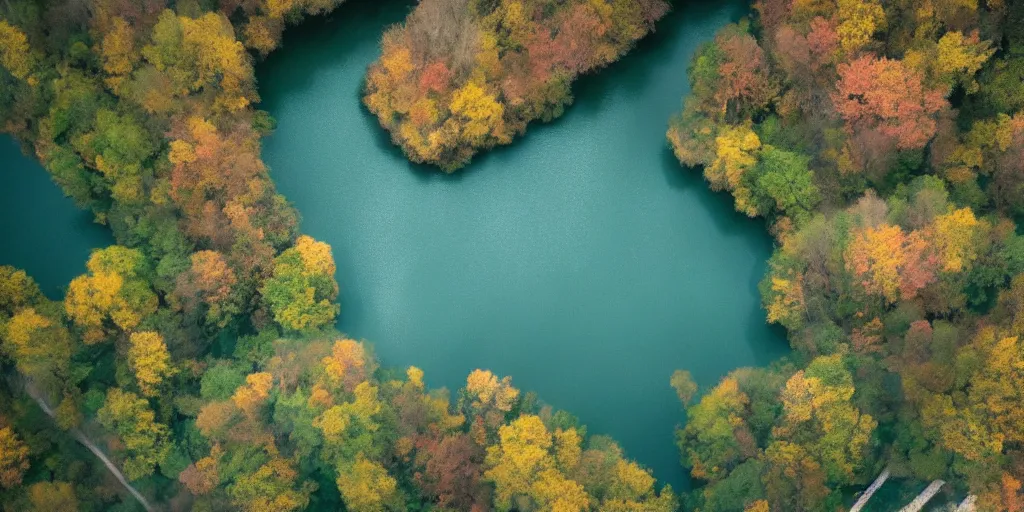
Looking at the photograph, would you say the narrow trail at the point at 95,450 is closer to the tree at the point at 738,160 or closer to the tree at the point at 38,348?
the tree at the point at 38,348

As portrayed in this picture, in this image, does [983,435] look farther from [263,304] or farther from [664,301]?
[263,304]

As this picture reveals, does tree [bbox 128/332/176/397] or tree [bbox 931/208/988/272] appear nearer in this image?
tree [bbox 931/208/988/272]

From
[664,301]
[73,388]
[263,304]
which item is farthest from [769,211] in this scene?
[73,388]

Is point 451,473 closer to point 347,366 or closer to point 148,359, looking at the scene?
point 347,366

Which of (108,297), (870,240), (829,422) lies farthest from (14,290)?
(870,240)

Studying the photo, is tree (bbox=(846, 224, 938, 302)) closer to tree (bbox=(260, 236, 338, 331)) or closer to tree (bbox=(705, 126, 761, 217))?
tree (bbox=(705, 126, 761, 217))

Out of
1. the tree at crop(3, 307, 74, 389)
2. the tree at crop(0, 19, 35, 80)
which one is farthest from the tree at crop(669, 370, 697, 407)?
the tree at crop(0, 19, 35, 80)
